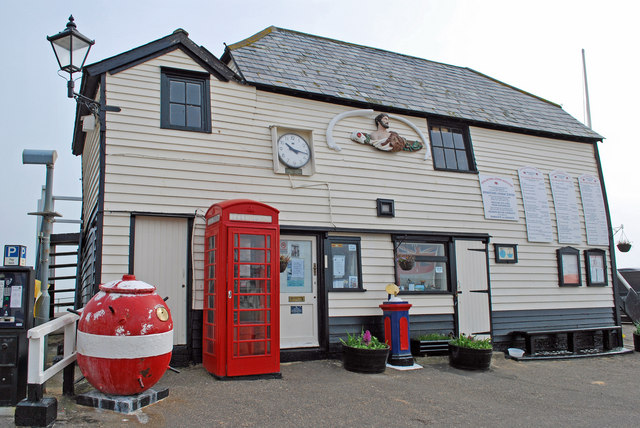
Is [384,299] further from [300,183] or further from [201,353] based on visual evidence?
[201,353]

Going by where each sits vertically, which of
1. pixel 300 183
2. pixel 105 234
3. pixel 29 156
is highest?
pixel 29 156

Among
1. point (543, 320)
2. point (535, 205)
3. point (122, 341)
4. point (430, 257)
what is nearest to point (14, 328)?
point (122, 341)

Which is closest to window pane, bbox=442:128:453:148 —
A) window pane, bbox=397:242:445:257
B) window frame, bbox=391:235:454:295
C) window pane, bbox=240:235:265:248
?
window frame, bbox=391:235:454:295

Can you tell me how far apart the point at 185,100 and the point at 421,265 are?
17.6ft

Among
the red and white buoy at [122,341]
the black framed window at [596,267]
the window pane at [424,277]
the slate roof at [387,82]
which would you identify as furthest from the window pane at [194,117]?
the black framed window at [596,267]

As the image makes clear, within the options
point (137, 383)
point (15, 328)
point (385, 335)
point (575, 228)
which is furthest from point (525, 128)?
point (15, 328)

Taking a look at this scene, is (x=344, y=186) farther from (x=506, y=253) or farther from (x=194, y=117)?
(x=506, y=253)

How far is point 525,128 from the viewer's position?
460 inches

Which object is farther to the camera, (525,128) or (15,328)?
(525,128)

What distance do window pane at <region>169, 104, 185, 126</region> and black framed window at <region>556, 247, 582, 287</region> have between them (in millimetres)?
8646

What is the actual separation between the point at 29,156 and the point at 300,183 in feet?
16.2

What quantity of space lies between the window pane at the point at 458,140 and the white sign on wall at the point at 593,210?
11.1 ft

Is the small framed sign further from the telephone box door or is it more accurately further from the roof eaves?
the roof eaves

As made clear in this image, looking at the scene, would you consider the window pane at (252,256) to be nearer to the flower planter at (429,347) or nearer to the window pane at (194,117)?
the window pane at (194,117)
